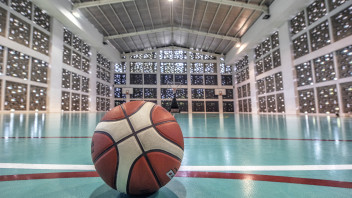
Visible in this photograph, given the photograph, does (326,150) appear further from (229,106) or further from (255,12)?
(229,106)

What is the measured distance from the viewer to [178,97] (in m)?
30.8

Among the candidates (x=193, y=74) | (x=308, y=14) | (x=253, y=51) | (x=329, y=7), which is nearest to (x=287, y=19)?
(x=308, y=14)

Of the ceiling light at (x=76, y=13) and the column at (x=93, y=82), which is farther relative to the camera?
the column at (x=93, y=82)

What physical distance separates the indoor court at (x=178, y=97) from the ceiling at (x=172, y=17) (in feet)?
0.52

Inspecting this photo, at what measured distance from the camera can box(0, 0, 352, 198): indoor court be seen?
1222 mm

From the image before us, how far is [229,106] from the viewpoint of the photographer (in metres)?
31.5

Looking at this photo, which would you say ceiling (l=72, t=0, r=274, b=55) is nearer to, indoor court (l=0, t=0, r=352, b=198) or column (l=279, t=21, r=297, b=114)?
indoor court (l=0, t=0, r=352, b=198)

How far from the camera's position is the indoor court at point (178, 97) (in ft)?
4.01

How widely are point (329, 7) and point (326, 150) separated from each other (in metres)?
15.4

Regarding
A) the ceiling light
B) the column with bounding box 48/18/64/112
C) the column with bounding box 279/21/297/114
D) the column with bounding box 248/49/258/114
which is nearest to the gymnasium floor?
the column with bounding box 279/21/297/114

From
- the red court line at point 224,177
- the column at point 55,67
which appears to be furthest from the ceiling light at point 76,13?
the red court line at point 224,177

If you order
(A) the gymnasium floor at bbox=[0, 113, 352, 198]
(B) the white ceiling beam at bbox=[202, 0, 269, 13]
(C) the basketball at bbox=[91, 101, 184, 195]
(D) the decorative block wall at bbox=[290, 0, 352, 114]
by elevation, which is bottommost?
(A) the gymnasium floor at bbox=[0, 113, 352, 198]

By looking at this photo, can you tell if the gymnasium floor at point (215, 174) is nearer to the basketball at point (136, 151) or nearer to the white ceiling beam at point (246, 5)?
the basketball at point (136, 151)

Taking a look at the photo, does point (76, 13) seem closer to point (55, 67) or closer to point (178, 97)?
point (55, 67)
